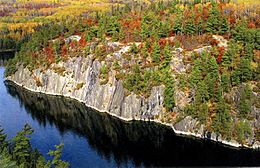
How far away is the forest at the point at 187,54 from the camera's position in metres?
73.2

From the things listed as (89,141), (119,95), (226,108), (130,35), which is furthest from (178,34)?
(89,141)

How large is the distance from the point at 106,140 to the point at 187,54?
28.4 m

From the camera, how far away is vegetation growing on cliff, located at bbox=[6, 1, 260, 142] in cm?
7406

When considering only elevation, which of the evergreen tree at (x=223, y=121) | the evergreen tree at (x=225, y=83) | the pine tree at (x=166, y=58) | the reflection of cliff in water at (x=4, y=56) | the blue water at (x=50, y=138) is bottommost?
the reflection of cliff in water at (x=4, y=56)

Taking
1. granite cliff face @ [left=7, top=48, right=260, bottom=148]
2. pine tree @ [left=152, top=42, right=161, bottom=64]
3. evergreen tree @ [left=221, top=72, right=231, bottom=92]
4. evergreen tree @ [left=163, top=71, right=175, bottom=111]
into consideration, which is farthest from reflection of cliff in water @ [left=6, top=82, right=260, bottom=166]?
pine tree @ [left=152, top=42, right=161, bottom=64]

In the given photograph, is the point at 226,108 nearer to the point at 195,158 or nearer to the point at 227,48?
the point at 195,158

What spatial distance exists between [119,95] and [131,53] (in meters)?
12.0

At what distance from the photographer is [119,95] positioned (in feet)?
289

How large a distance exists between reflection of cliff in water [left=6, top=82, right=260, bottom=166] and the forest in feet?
16.6

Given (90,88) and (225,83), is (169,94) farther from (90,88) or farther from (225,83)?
(90,88)

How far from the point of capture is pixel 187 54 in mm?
87000

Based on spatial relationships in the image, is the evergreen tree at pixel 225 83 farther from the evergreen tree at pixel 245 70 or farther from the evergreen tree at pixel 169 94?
the evergreen tree at pixel 169 94

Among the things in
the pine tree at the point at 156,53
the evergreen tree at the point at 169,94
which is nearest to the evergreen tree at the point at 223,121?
the evergreen tree at the point at 169,94

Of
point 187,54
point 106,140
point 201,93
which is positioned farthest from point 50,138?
point 187,54
